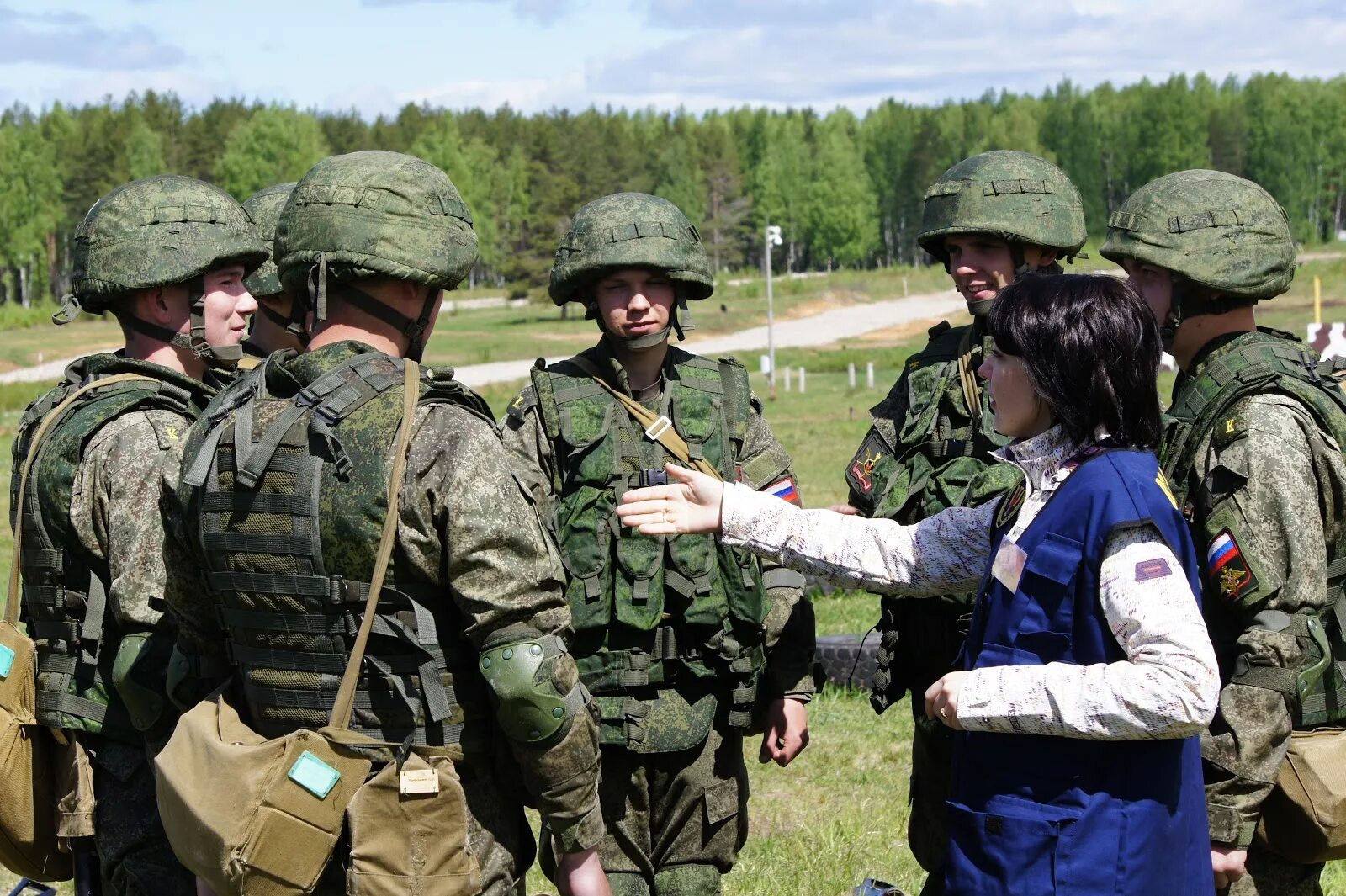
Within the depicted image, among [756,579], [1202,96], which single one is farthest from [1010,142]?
[756,579]

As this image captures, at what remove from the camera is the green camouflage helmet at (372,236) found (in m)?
3.74

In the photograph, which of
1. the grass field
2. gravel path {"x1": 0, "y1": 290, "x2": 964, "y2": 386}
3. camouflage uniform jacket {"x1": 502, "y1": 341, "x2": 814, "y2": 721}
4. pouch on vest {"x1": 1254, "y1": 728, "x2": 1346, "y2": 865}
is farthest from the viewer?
gravel path {"x1": 0, "y1": 290, "x2": 964, "y2": 386}

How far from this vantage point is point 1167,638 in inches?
118

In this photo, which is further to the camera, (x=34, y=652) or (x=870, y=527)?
(x=34, y=652)

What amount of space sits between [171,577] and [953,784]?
2113mm

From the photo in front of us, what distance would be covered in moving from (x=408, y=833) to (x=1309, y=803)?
2.49m

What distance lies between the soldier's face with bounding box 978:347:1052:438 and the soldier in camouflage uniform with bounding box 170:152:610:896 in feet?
3.75

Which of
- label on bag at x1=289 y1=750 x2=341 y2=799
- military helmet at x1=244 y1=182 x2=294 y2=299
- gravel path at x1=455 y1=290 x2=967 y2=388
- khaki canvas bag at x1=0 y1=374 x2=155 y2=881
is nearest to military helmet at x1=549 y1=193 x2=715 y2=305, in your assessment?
military helmet at x1=244 y1=182 x2=294 y2=299

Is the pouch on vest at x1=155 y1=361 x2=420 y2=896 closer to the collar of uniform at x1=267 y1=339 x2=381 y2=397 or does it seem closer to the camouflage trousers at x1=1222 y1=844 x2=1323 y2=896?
the collar of uniform at x1=267 y1=339 x2=381 y2=397

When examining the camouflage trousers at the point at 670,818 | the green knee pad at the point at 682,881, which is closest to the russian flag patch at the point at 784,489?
the camouflage trousers at the point at 670,818

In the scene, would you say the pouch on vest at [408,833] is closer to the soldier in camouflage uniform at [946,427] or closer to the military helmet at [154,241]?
the soldier in camouflage uniform at [946,427]

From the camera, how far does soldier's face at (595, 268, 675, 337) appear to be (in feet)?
18.2

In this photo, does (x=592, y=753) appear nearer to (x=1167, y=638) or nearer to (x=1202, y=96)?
(x=1167, y=638)

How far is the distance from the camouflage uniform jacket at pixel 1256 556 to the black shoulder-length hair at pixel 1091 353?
92 centimetres
